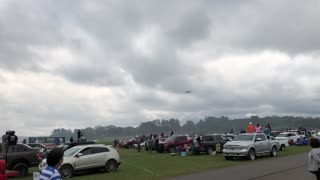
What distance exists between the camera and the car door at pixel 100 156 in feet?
77.6

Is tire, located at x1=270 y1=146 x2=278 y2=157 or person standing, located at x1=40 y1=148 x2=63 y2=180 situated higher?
tire, located at x1=270 y1=146 x2=278 y2=157

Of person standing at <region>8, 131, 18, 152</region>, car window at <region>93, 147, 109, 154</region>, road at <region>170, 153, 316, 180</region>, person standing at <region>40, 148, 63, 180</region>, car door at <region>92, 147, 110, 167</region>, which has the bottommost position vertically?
road at <region>170, 153, 316, 180</region>

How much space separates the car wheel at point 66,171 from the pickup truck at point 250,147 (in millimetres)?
11284

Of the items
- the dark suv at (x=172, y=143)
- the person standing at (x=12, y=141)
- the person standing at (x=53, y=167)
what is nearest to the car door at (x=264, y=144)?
the dark suv at (x=172, y=143)

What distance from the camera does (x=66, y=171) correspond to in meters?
22.3

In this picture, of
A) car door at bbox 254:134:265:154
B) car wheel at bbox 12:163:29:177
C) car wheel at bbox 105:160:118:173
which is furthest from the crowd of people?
A: car door at bbox 254:134:265:154

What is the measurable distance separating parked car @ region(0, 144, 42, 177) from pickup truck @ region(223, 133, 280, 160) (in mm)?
12369

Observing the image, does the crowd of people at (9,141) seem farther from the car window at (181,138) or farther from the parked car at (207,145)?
the car window at (181,138)

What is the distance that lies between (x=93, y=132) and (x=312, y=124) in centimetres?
6503

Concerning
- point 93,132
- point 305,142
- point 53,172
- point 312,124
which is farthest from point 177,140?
point 93,132

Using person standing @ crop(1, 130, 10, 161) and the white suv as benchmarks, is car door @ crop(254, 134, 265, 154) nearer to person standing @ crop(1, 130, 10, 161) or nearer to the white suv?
the white suv

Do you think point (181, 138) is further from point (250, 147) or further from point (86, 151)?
point (86, 151)

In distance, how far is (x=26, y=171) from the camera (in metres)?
23.8

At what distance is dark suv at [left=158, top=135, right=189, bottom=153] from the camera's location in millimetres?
39903
